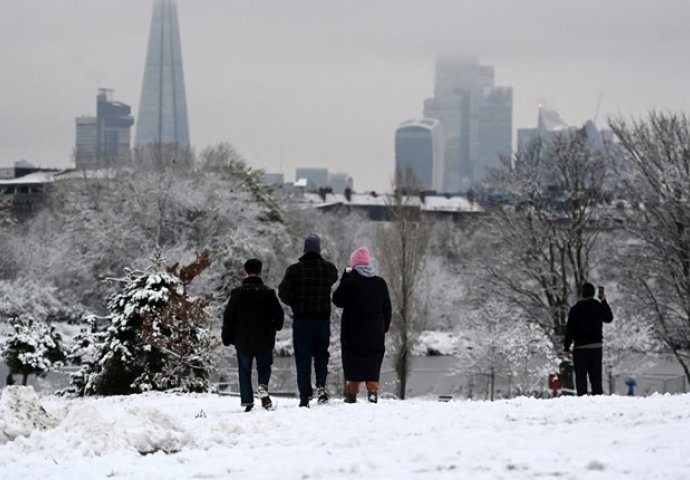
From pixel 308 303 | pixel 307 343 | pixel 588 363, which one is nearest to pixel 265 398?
pixel 307 343

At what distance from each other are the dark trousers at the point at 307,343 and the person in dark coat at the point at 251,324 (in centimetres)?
38

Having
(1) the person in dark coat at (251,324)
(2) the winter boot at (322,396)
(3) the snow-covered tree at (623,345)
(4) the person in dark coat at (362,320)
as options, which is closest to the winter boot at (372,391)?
(4) the person in dark coat at (362,320)

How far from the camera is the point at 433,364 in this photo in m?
65.0

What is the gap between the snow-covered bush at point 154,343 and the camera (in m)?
25.1

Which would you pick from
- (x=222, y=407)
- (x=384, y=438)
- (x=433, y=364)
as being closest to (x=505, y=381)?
(x=433, y=364)

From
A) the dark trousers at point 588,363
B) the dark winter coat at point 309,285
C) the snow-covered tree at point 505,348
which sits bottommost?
the snow-covered tree at point 505,348

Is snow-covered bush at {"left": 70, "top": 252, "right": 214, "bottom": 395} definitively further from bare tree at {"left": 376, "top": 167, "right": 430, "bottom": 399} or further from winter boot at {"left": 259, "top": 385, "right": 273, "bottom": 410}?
bare tree at {"left": 376, "top": 167, "right": 430, "bottom": 399}

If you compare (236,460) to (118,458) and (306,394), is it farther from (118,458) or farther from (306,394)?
(306,394)

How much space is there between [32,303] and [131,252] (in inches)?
272

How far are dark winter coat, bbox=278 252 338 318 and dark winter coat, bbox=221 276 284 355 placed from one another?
1.24 ft

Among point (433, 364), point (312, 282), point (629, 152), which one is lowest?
point (433, 364)

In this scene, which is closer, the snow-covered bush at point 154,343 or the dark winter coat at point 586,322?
the dark winter coat at point 586,322

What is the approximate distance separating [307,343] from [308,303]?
0.53 m

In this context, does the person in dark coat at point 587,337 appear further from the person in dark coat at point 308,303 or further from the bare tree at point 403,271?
the bare tree at point 403,271
